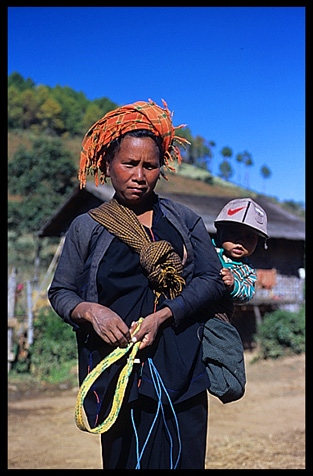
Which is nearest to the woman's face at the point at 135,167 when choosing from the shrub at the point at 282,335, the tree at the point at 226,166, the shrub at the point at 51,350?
the shrub at the point at 51,350

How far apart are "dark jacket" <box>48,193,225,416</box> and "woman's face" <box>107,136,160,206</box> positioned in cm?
16

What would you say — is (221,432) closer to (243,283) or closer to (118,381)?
(243,283)

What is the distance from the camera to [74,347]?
32.3ft

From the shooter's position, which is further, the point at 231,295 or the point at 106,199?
the point at 106,199

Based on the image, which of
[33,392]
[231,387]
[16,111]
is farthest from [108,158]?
[16,111]

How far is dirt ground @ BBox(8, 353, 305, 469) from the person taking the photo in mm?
5262

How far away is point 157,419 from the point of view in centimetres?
167

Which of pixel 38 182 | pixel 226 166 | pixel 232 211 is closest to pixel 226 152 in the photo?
pixel 226 166

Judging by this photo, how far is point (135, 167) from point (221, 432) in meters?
5.89

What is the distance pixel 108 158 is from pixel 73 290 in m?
0.50

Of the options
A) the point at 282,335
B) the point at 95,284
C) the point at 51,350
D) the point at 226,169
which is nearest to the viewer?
the point at 95,284

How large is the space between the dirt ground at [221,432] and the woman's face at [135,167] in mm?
4180
